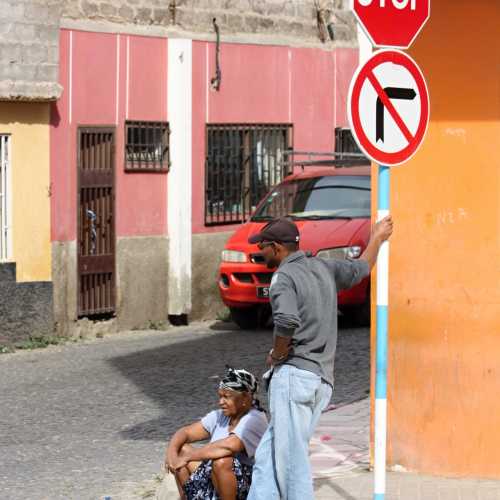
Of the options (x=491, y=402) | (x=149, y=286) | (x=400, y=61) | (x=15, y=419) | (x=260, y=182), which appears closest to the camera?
(x=400, y=61)

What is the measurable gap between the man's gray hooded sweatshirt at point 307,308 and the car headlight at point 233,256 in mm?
9470

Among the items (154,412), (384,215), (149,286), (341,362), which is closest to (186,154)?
(149,286)

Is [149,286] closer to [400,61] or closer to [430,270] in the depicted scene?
[430,270]

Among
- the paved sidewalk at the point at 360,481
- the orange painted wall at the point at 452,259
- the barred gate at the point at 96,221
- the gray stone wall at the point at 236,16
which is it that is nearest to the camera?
the paved sidewalk at the point at 360,481

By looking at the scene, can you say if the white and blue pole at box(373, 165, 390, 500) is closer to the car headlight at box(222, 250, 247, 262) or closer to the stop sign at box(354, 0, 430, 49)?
the stop sign at box(354, 0, 430, 49)

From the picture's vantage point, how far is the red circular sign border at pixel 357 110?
24.8 feet

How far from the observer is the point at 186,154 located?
19.1 meters

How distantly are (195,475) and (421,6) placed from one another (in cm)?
278

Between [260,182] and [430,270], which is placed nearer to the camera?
[430,270]

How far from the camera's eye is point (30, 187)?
55.9 feet

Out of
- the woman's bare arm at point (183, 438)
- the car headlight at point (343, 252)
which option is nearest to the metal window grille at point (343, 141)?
the car headlight at point (343, 252)

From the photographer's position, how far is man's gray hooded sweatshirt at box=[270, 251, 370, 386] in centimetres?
756

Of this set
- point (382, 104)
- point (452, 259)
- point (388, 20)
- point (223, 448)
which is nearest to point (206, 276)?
point (452, 259)

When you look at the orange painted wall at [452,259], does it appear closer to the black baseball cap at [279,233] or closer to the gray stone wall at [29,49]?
the black baseball cap at [279,233]
